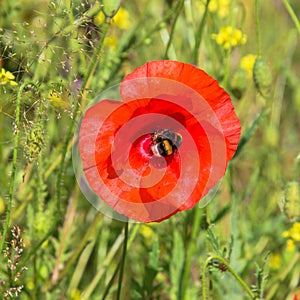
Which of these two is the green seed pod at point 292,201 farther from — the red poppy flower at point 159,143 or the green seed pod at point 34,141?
the green seed pod at point 34,141

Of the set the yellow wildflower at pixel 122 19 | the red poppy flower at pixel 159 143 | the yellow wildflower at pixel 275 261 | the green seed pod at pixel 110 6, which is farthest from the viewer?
the yellow wildflower at pixel 122 19

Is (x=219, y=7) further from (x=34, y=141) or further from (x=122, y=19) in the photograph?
(x=34, y=141)

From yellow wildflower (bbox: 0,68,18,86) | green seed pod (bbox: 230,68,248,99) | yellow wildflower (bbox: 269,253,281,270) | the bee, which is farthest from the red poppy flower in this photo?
yellow wildflower (bbox: 269,253,281,270)

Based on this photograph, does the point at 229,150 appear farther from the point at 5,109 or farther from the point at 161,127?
the point at 5,109

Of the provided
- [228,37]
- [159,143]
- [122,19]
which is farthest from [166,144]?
[122,19]

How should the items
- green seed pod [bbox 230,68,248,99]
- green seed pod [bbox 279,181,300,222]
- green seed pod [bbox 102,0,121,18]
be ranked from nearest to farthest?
green seed pod [bbox 102,0,121,18]
green seed pod [bbox 279,181,300,222]
green seed pod [bbox 230,68,248,99]

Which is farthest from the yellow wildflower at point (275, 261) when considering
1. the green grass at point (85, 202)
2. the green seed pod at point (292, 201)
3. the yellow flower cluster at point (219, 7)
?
the yellow flower cluster at point (219, 7)

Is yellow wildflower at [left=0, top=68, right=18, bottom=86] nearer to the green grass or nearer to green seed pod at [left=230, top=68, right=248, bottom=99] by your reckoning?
the green grass
